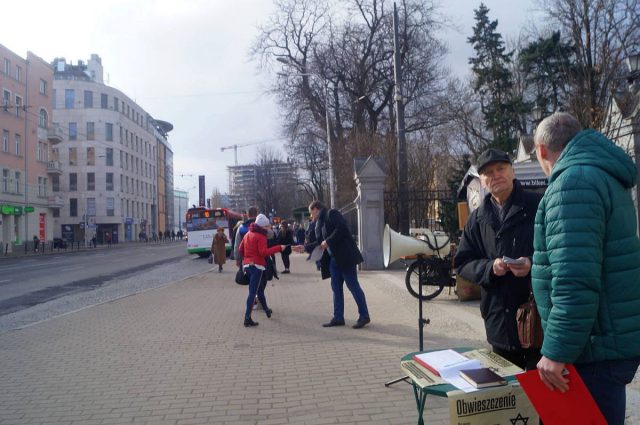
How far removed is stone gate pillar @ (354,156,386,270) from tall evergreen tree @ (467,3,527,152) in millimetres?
16212

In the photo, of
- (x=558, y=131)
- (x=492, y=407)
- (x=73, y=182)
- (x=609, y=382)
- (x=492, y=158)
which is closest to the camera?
(x=609, y=382)

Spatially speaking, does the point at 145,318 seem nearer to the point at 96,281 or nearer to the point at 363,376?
the point at 363,376

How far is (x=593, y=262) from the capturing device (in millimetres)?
2148

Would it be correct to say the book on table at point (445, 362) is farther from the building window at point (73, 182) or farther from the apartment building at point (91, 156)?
the building window at point (73, 182)

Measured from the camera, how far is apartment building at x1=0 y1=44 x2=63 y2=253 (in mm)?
43250

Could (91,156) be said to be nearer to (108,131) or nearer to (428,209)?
(108,131)

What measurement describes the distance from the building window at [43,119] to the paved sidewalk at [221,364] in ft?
149

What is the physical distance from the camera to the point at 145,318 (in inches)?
374

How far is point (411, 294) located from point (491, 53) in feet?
96.2

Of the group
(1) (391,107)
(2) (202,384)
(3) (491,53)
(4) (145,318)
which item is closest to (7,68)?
(1) (391,107)

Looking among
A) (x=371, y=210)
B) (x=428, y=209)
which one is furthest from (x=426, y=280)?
(x=428, y=209)

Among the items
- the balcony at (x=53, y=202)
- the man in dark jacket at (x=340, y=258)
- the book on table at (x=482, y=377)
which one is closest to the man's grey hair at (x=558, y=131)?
the book on table at (x=482, y=377)

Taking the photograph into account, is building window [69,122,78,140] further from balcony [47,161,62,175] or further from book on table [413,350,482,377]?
book on table [413,350,482,377]

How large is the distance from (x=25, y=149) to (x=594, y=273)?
173ft
